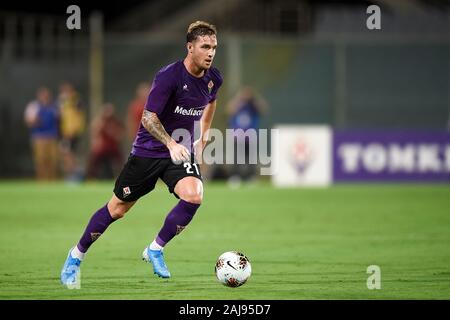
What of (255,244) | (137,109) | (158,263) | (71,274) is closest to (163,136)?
(158,263)

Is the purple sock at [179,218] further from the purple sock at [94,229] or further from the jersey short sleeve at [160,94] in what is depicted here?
the jersey short sleeve at [160,94]

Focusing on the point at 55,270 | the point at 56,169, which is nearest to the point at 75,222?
the point at 55,270

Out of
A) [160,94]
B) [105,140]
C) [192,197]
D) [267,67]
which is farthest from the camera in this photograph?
[267,67]

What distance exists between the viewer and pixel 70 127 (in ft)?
85.3

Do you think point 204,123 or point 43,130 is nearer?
point 204,123

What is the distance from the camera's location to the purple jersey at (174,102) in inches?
376

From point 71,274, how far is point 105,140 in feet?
52.4

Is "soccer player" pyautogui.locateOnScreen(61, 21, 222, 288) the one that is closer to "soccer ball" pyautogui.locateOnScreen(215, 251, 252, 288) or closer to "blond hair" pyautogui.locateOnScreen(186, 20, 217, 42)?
"blond hair" pyautogui.locateOnScreen(186, 20, 217, 42)

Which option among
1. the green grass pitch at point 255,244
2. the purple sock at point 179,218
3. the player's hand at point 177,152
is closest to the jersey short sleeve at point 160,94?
the player's hand at point 177,152

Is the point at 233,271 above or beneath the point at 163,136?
beneath

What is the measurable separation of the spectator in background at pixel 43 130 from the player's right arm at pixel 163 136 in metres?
15.8

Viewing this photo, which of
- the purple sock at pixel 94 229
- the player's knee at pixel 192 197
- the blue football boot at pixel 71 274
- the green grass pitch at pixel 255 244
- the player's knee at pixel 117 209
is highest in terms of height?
the player's knee at pixel 192 197

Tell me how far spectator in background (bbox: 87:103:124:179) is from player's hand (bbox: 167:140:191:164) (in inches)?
621

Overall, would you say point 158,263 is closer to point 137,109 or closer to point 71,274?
point 71,274
